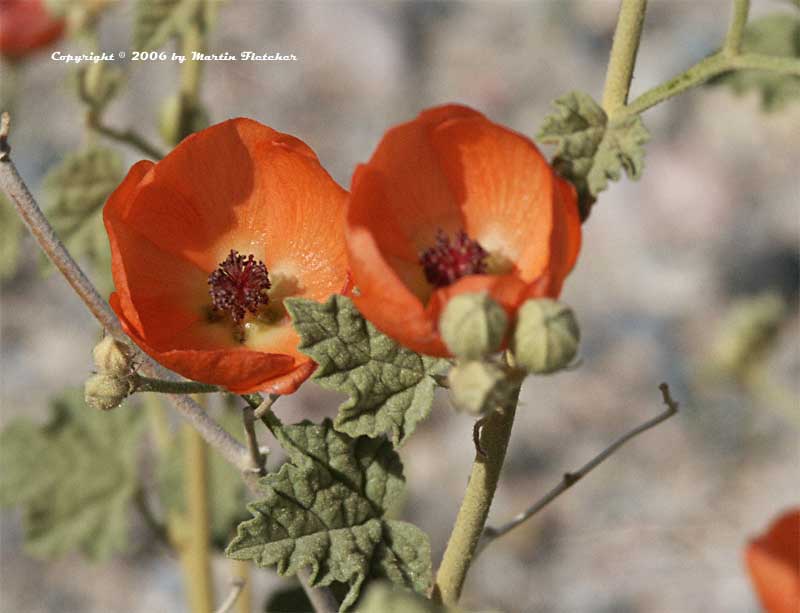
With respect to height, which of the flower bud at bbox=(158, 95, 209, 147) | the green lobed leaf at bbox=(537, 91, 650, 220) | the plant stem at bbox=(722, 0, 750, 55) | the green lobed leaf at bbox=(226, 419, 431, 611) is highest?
the flower bud at bbox=(158, 95, 209, 147)

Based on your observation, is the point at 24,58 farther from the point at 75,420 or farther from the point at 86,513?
the point at 86,513

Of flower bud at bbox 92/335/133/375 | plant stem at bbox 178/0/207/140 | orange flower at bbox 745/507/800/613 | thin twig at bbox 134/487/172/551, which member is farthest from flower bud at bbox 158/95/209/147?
orange flower at bbox 745/507/800/613

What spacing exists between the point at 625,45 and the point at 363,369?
1.29ft

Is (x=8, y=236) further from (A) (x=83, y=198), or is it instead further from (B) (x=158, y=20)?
Result: (B) (x=158, y=20)

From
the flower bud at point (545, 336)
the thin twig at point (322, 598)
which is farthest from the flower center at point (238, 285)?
the flower bud at point (545, 336)

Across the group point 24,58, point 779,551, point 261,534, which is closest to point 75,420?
point 24,58

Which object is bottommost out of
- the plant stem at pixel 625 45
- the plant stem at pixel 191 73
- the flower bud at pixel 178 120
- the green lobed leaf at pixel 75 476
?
the green lobed leaf at pixel 75 476

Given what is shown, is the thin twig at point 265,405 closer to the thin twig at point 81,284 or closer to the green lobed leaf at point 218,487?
the thin twig at point 81,284

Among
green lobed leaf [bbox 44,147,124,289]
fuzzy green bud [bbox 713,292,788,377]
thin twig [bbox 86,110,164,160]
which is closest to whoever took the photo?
thin twig [bbox 86,110,164,160]

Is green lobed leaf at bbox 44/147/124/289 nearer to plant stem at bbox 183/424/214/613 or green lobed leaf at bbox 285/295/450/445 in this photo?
plant stem at bbox 183/424/214/613

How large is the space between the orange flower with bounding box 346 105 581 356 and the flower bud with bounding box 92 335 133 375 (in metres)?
0.23

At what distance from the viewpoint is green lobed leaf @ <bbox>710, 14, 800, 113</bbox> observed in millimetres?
1904

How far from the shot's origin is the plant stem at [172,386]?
105 cm

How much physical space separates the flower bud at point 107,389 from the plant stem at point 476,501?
33cm
